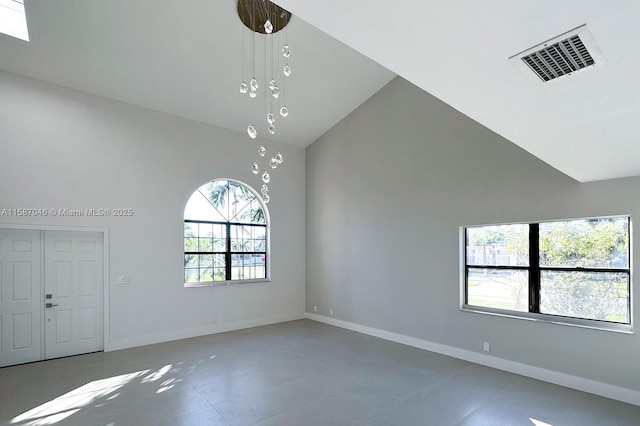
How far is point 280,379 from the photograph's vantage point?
434cm

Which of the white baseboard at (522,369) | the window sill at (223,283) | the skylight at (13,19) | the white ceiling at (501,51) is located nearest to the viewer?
the white ceiling at (501,51)

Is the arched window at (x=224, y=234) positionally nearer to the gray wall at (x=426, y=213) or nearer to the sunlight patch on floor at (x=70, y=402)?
the gray wall at (x=426, y=213)

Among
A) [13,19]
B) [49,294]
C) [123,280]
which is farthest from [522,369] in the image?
[13,19]

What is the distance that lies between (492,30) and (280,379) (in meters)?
4.21

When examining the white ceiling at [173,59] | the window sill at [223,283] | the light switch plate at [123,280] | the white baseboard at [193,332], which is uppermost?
the white ceiling at [173,59]

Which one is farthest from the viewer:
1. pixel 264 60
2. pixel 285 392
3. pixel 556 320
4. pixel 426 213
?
pixel 426 213

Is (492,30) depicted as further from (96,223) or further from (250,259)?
(250,259)

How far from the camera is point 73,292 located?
5.38 metres

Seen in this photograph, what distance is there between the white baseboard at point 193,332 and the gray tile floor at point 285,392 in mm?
230

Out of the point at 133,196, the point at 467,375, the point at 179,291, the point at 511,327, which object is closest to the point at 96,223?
the point at 133,196

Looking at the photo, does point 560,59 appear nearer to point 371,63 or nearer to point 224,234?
point 371,63

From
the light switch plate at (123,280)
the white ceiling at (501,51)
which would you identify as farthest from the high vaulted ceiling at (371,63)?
the light switch plate at (123,280)

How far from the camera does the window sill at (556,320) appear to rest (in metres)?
3.79

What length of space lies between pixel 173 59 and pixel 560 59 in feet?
16.3
